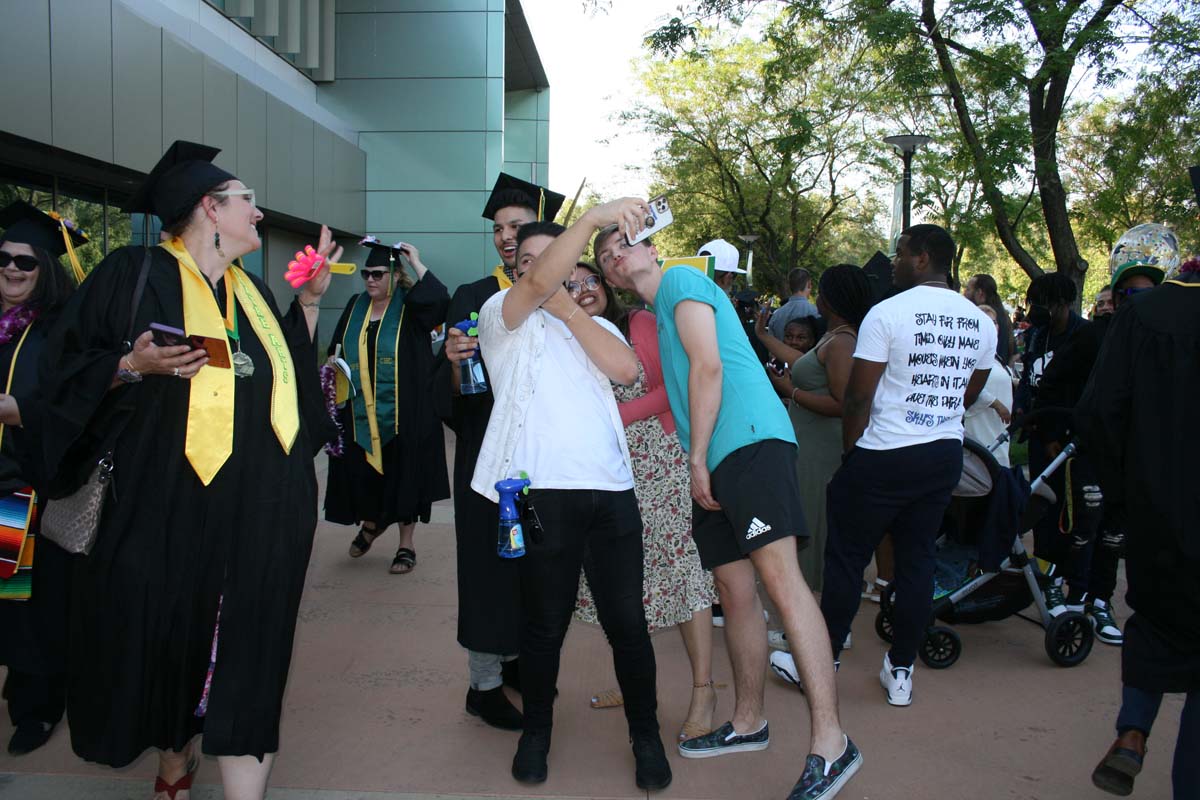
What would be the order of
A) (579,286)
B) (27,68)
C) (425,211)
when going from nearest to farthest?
(579,286) < (27,68) < (425,211)

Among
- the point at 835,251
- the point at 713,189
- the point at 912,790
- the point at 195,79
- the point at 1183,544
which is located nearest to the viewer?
the point at 1183,544

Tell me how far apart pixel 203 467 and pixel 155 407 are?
0.75 ft


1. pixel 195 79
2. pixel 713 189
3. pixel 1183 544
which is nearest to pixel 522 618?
pixel 1183 544

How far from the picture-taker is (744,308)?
963 centimetres

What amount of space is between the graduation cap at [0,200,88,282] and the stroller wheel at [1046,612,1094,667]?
4531 mm

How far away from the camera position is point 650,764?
331cm

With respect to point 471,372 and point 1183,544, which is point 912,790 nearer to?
point 1183,544

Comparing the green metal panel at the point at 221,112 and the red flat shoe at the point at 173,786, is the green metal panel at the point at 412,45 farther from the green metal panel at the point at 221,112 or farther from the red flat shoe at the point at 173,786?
the red flat shoe at the point at 173,786

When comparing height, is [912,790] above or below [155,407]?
below

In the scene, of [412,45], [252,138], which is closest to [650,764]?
[252,138]

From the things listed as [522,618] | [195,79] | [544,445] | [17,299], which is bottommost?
[522,618]

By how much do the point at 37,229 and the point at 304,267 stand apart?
1.16m

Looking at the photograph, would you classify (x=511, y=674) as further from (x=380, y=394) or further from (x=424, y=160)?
(x=424, y=160)

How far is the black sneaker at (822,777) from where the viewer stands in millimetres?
3074
